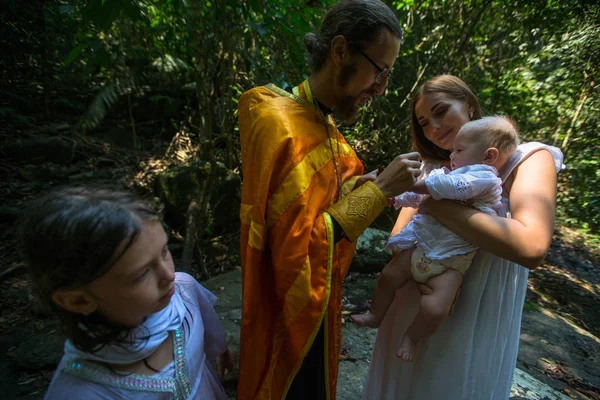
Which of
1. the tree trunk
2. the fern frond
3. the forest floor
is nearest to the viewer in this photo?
the forest floor

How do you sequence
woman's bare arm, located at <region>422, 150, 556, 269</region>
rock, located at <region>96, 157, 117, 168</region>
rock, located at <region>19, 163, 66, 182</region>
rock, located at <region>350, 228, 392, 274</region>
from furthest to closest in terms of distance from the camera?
rock, located at <region>96, 157, 117, 168</region>
rock, located at <region>19, 163, 66, 182</region>
rock, located at <region>350, 228, 392, 274</region>
woman's bare arm, located at <region>422, 150, 556, 269</region>

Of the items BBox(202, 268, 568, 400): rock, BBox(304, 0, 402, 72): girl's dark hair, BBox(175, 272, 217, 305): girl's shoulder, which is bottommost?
BBox(202, 268, 568, 400): rock

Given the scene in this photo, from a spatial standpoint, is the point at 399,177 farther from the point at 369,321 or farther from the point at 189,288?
the point at 189,288

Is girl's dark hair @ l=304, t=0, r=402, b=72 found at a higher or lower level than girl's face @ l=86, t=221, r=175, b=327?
higher

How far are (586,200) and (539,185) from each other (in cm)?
591

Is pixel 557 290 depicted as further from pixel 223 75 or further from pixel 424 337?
pixel 223 75

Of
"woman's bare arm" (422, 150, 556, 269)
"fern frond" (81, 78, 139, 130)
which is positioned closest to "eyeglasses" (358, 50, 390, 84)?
"woman's bare arm" (422, 150, 556, 269)

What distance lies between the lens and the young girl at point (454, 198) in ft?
4.19

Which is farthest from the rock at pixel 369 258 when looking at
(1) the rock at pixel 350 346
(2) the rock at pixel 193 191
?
(2) the rock at pixel 193 191

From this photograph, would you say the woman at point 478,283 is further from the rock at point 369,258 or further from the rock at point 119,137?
the rock at point 119,137

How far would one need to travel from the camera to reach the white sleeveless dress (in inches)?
53.6

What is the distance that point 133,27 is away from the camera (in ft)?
17.4

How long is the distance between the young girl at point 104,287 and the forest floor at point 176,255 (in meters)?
0.20

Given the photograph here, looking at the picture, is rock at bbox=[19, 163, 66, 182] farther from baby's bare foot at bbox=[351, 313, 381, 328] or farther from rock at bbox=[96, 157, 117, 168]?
baby's bare foot at bbox=[351, 313, 381, 328]
